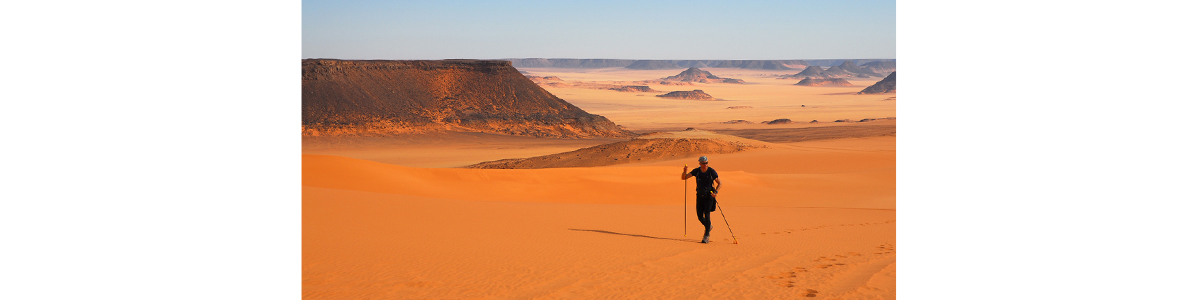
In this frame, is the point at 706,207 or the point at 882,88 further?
the point at 882,88

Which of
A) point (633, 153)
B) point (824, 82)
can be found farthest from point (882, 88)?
point (633, 153)

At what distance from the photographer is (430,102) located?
6462 cm

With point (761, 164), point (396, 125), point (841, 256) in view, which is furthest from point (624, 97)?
point (841, 256)

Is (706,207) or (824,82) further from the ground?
(824,82)

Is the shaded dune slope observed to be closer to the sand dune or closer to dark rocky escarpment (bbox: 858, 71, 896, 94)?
the sand dune

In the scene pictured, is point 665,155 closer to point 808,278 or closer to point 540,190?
point 540,190

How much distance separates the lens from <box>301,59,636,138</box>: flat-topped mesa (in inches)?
2285

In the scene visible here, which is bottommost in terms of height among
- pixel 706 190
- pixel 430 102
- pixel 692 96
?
pixel 706 190

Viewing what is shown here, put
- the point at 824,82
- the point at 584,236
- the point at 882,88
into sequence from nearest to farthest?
1. the point at 584,236
2. the point at 882,88
3. the point at 824,82

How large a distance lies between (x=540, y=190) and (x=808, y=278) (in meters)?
11.3

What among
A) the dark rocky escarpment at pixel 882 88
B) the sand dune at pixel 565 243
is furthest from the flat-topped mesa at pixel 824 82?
the sand dune at pixel 565 243

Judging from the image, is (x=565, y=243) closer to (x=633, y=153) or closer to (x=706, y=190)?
(x=706, y=190)

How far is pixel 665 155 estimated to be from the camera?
34.5 m

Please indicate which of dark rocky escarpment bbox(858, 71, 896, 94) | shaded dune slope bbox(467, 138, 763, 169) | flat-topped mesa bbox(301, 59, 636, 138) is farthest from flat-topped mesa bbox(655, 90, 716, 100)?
shaded dune slope bbox(467, 138, 763, 169)
